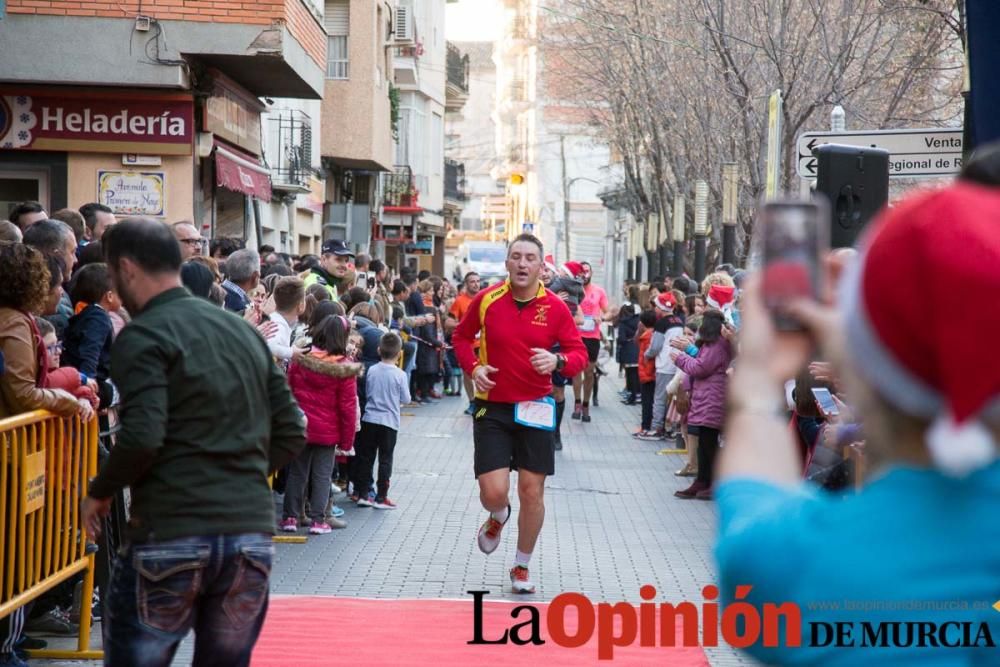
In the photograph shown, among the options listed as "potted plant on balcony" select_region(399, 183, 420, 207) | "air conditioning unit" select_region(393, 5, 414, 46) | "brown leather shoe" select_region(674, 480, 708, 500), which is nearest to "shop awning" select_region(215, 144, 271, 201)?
"brown leather shoe" select_region(674, 480, 708, 500)

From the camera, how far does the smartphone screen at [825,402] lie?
29.4ft

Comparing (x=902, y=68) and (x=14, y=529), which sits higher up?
(x=902, y=68)

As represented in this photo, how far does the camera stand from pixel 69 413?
755 cm

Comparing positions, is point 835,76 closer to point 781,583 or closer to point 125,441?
point 125,441

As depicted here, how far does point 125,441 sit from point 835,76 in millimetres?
18194

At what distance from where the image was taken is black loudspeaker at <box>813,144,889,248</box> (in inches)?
400

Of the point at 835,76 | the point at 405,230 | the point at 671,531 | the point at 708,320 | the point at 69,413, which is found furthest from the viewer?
the point at 405,230

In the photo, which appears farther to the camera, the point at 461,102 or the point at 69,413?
the point at 461,102

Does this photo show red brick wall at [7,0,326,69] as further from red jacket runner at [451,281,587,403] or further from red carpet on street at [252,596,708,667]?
red carpet on street at [252,596,708,667]

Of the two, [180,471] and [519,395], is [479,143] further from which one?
[180,471]

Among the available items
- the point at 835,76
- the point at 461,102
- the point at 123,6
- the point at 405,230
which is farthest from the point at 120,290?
the point at 461,102

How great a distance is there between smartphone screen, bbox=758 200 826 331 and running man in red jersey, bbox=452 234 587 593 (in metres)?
7.59

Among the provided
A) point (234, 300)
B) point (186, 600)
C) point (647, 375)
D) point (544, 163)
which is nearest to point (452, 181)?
point (544, 163)

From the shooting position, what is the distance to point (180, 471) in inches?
197
